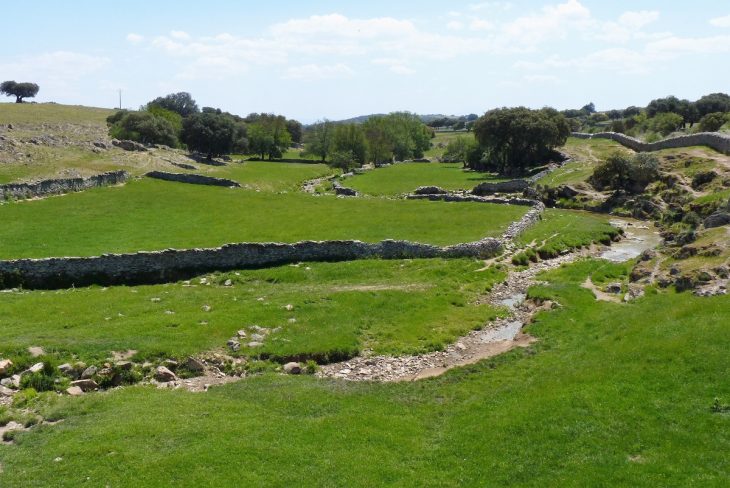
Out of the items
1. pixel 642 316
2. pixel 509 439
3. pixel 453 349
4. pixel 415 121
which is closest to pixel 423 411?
pixel 509 439

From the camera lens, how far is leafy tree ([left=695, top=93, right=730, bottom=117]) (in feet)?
441

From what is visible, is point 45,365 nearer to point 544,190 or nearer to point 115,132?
point 544,190

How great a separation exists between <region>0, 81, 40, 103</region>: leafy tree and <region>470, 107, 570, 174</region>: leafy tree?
15452 cm

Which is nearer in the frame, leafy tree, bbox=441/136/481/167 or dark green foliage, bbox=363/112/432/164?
leafy tree, bbox=441/136/481/167

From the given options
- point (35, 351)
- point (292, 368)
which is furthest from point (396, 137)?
point (35, 351)

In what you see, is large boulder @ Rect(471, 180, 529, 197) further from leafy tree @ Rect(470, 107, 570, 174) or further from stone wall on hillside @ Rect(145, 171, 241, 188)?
stone wall on hillside @ Rect(145, 171, 241, 188)

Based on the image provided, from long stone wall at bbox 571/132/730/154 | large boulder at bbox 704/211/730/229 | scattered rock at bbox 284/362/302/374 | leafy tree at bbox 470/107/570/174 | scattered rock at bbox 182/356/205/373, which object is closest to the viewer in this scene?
scattered rock at bbox 182/356/205/373

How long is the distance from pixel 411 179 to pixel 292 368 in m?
68.8

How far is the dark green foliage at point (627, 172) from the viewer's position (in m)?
67.7

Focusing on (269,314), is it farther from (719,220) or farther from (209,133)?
(209,133)

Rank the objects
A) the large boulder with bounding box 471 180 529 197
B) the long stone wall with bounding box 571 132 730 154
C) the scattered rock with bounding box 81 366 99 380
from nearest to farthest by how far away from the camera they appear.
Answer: the scattered rock with bounding box 81 366 99 380, the long stone wall with bounding box 571 132 730 154, the large boulder with bounding box 471 180 529 197

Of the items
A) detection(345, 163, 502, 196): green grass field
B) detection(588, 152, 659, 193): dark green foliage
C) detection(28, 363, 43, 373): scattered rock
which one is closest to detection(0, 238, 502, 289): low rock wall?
detection(28, 363, 43, 373): scattered rock

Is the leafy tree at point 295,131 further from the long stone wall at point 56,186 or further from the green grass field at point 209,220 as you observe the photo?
the green grass field at point 209,220

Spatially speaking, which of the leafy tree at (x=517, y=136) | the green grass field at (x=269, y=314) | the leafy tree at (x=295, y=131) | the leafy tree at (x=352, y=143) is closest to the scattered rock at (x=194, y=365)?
the green grass field at (x=269, y=314)
